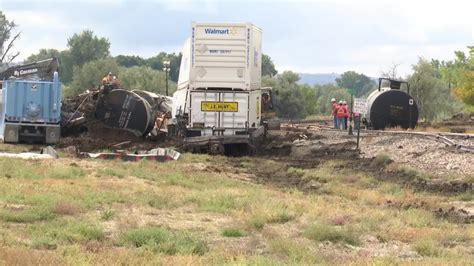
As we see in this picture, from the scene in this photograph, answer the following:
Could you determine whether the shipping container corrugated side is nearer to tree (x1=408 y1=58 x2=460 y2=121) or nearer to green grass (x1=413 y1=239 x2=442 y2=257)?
green grass (x1=413 y1=239 x2=442 y2=257)

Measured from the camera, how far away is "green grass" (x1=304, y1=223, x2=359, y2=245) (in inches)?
379

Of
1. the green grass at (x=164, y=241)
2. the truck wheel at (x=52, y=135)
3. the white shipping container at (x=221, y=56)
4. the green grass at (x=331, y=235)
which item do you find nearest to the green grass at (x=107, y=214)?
the green grass at (x=164, y=241)

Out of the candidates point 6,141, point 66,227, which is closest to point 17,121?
point 6,141

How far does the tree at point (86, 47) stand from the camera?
12731cm

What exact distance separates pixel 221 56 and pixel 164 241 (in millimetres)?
15778

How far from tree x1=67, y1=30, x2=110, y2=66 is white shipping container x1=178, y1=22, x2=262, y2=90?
10608cm

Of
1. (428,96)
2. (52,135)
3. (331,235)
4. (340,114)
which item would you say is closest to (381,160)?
(331,235)

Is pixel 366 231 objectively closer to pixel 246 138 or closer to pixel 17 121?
pixel 246 138

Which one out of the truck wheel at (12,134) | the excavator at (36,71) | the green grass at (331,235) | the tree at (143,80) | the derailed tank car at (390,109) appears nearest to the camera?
the green grass at (331,235)

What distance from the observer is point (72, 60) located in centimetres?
12750

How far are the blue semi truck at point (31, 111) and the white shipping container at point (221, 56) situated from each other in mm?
6538

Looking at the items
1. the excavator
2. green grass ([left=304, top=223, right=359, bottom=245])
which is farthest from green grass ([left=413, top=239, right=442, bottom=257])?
the excavator

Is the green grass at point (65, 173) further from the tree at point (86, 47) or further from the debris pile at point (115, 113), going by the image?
the tree at point (86, 47)

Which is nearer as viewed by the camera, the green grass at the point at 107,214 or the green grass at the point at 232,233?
the green grass at the point at 232,233
